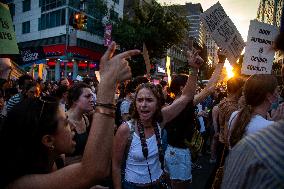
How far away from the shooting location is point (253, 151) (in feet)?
3.59

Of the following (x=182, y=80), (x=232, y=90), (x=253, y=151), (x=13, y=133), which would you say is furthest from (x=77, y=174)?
(x=232, y=90)

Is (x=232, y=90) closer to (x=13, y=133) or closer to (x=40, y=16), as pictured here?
(x=13, y=133)

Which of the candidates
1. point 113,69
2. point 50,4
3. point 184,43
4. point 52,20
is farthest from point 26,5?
point 113,69

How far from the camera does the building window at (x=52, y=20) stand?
39.9 metres

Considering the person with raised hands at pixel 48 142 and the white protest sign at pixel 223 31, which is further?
the white protest sign at pixel 223 31

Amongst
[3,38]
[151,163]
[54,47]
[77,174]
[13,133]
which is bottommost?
[151,163]

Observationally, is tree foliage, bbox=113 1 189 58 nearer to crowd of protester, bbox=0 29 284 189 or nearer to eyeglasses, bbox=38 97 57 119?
crowd of protester, bbox=0 29 284 189

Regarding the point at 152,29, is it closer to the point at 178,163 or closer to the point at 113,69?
the point at 178,163

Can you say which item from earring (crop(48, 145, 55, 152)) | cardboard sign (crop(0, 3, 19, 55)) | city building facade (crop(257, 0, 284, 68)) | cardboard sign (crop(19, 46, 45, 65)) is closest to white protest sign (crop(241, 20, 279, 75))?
cardboard sign (crop(0, 3, 19, 55))

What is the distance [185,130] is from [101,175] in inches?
125

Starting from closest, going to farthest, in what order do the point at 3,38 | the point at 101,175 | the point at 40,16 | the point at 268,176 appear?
the point at 268,176, the point at 101,175, the point at 3,38, the point at 40,16

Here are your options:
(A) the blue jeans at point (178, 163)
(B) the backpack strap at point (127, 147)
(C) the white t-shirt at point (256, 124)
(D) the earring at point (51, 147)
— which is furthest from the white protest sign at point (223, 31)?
(D) the earring at point (51, 147)

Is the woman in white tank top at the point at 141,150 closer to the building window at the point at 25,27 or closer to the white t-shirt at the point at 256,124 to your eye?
the white t-shirt at the point at 256,124

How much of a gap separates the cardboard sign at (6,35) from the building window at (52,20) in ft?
122
